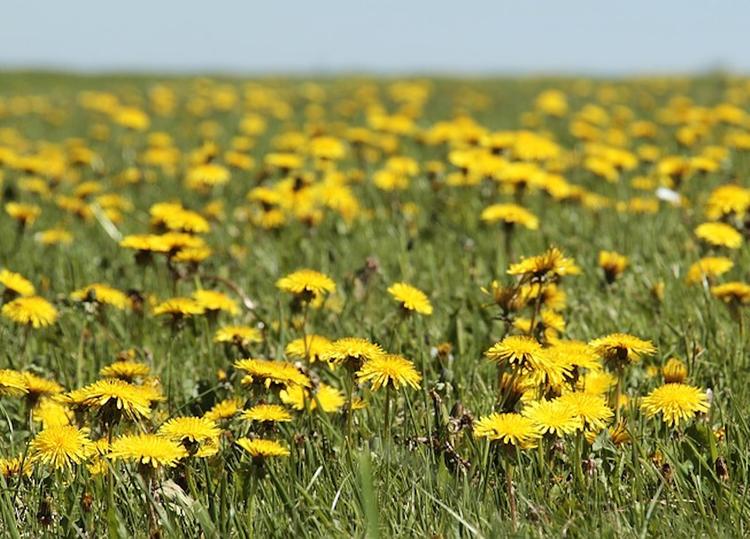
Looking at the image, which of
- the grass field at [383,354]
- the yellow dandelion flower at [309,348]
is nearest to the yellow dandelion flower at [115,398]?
the grass field at [383,354]

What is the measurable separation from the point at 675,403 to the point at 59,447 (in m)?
1.03

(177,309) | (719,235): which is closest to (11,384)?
(177,309)

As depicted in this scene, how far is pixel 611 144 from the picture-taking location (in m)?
5.57

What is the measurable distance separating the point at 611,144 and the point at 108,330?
A: 3.60 metres

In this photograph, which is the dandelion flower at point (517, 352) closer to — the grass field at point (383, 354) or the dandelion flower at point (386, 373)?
the grass field at point (383, 354)

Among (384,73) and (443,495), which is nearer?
(443,495)

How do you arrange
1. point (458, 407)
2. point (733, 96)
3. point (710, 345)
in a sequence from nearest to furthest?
point (458, 407) → point (710, 345) → point (733, 96)

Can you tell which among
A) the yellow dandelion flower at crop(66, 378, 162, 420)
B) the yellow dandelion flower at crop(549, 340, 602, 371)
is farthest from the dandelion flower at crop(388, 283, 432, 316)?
the yellow dandelion flower at crop(66, 378, 162, 420)

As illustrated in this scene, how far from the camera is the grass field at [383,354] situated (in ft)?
5.26

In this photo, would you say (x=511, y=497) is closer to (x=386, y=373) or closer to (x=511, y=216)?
(x=386, y=373)

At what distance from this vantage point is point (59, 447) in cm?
160

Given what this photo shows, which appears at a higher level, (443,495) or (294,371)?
(294,371)

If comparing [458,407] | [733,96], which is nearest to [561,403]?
[458,407]

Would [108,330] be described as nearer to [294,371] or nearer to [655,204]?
[294,371]
